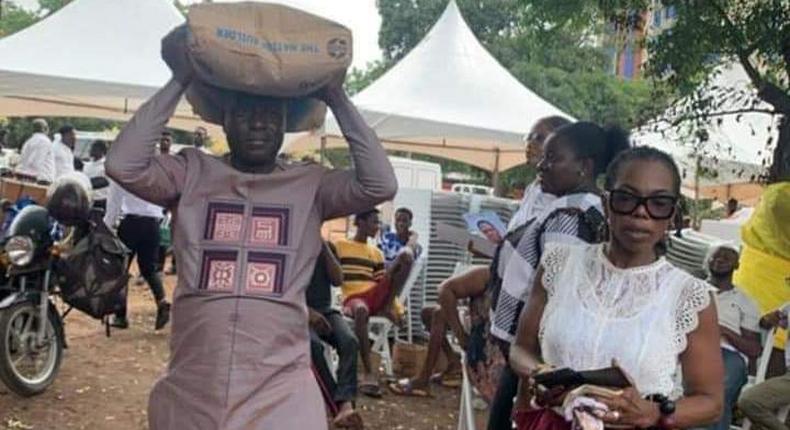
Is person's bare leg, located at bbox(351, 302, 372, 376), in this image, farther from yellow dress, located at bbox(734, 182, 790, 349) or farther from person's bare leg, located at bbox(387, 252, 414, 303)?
yellow dress, located at bbox(734, 182, 790, 349)

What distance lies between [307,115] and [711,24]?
3270mm

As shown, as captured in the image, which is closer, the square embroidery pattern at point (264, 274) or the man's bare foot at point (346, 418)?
the square embroidery pattern at point (264, 274)

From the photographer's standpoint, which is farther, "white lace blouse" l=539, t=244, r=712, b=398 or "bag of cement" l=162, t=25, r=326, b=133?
"bag of cement" l=162, t=25, r=326, b=133

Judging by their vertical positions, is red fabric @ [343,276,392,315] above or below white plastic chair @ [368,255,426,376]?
above

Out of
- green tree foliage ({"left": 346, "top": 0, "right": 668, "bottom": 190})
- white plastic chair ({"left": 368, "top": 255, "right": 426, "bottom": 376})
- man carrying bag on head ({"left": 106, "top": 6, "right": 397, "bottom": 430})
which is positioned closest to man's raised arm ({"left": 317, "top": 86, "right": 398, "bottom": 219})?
man carrying bag on head ({"left": 106, "top": 6, "right": 397, "bottom": 430})

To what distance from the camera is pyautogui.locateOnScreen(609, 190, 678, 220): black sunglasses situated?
83.5 inches

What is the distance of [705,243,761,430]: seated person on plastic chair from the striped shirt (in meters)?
2.70

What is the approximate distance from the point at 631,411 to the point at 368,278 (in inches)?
205

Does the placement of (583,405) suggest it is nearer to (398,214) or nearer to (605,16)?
(605,16)

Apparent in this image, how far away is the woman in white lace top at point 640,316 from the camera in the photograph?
2051mm

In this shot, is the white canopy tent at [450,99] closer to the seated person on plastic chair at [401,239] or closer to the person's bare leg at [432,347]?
the seated person on plastic chair at [401,239]

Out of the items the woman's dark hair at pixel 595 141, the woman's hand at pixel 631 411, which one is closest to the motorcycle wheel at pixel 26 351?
the woman's dark hair at pixel 595 141

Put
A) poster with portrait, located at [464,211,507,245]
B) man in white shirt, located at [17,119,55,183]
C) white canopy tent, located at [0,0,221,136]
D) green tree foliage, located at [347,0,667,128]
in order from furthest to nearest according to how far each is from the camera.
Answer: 1. green tree foliage, located at [347,0,667,128]
2. man in white shirt, located at [17,119,55,183]
3. white canopy tent, located at [0,0,221,136]
4. poster with portrait, located at [464,211,507,245]

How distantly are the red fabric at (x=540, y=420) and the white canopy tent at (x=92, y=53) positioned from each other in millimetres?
6413
